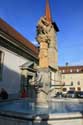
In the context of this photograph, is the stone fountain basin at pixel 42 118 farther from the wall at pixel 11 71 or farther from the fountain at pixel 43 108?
the wall at pixel 11 71

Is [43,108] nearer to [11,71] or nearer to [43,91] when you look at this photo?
[43,91]

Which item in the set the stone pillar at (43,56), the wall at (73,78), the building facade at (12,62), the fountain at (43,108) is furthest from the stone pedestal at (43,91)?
the wall at (73,78)

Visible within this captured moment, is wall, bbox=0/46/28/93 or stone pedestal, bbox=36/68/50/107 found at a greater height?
wall, bbox=0/46/28/93

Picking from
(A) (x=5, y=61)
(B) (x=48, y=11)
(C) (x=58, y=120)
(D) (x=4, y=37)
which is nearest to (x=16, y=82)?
(A) (x=5, y=61)

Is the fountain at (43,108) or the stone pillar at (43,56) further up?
the stone pillar at (43,56)

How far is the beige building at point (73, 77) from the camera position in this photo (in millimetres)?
85400

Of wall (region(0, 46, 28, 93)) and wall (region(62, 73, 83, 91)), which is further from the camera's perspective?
wall (region(62, 73, 83, 91))

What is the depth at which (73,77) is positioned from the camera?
87688 mm

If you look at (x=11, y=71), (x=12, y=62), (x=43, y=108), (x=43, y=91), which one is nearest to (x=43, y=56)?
(x=43, y=91)

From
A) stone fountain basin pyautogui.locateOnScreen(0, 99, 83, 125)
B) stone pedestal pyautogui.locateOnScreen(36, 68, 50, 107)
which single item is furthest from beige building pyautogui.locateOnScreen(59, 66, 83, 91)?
stone fountain basin pyautogui.locateOnScreen(0, 99, 83, 125)

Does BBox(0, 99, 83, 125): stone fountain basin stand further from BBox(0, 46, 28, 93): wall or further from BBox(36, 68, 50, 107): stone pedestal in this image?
BBox(0, 46, 28, 93): wall

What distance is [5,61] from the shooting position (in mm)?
23750

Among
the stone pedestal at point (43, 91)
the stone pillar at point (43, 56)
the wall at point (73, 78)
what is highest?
the wall at point (73, 78)

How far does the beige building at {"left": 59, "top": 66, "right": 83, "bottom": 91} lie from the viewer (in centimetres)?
8540
